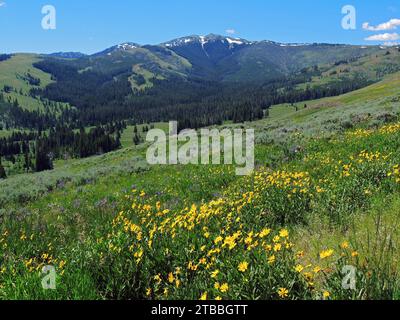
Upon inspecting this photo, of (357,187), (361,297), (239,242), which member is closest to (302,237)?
(239,242)

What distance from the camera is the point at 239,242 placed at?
5281mm

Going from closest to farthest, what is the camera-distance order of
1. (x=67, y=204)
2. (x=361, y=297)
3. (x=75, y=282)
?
(x=361, y=297)
(x=75, y=282)
(x=67, y=204)

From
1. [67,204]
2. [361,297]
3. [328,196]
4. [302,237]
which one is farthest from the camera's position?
[67,204]

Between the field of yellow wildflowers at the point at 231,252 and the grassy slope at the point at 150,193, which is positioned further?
the grassy slope at the point at 150,193

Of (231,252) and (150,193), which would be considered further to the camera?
(150,193)

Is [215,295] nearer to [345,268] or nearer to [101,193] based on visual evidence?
[345,268]

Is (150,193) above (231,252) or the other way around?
the other way around

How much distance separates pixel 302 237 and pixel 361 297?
2.58 m

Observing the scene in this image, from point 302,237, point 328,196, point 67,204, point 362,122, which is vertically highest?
point 362,122

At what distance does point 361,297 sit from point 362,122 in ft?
67.1

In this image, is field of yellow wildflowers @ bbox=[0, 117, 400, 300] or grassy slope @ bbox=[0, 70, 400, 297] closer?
field of yellow wildflowers @ bbox=[0, 117, 400, 300]

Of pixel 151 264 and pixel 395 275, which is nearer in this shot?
pixel 395 275

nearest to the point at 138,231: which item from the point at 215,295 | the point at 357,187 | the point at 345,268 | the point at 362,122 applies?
the point at 215,295

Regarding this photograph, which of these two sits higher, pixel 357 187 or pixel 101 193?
pixel 357 187
